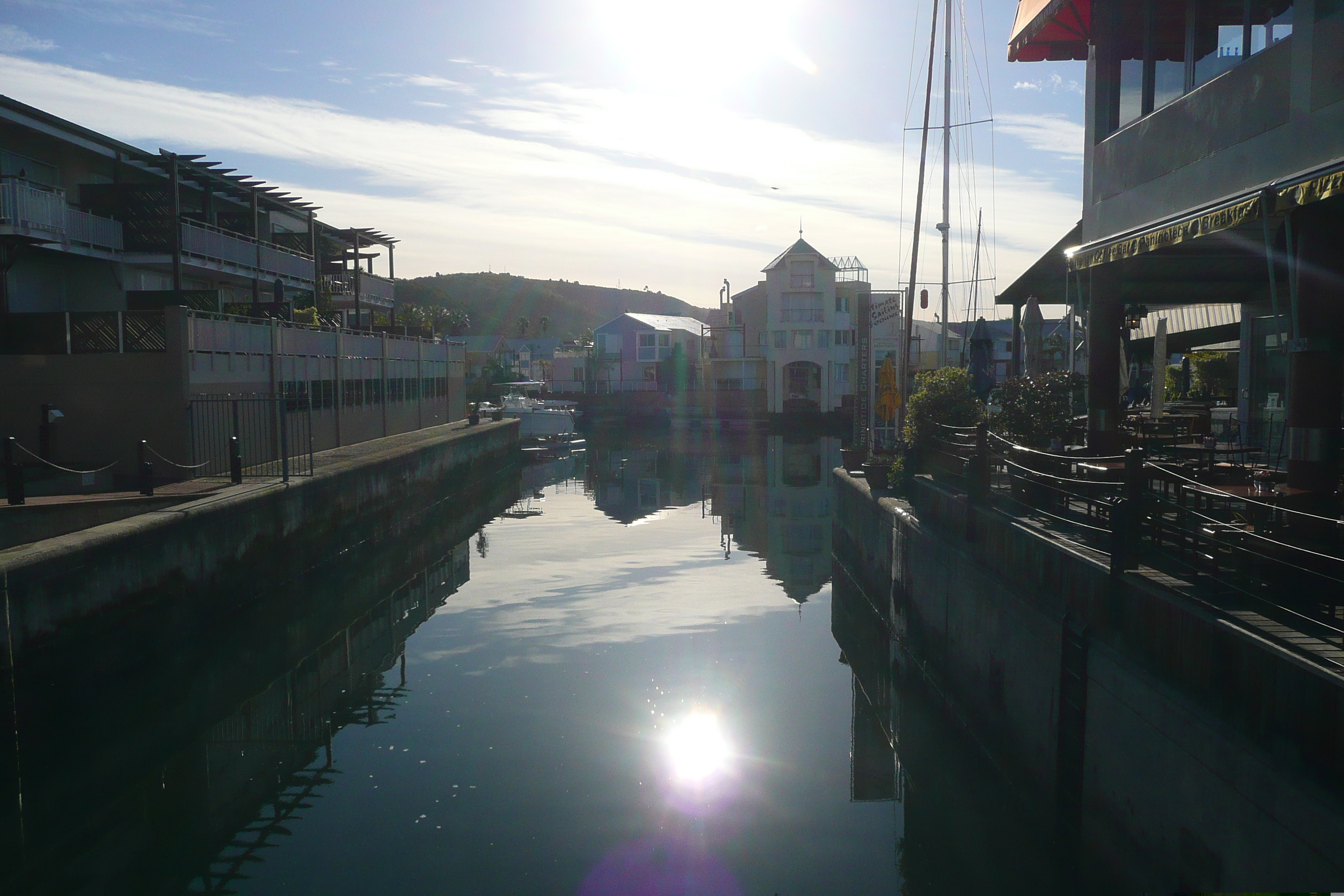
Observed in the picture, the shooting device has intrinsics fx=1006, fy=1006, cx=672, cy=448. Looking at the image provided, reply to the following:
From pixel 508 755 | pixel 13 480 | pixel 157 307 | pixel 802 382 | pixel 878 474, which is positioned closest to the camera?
pixel 508 755

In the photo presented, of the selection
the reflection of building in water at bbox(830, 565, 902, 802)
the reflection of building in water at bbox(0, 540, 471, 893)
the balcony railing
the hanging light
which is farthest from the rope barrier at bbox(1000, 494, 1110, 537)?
the balcony railing

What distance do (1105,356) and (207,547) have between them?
12889mm

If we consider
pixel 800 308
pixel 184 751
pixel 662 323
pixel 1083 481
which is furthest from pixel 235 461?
pixel 662 323

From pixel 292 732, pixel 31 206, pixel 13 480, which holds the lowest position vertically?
pixel 292 732

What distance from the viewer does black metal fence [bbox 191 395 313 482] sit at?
65.1 feet

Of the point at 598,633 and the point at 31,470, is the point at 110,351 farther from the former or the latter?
the point at 598,633

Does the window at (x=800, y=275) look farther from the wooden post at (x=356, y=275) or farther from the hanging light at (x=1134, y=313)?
the hanging light at (x=1134, y=313)

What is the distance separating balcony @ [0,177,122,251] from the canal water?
10557 mm

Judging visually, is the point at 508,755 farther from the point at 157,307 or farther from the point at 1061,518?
the point at 157,307

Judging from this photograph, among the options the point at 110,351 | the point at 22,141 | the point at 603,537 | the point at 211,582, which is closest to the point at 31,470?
the point at 110,351

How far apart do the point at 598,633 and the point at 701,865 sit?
295 inches

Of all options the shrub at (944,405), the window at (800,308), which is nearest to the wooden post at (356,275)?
the shrub at (944,405)

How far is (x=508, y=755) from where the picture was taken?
1072cm

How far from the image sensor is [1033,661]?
28.2ft
